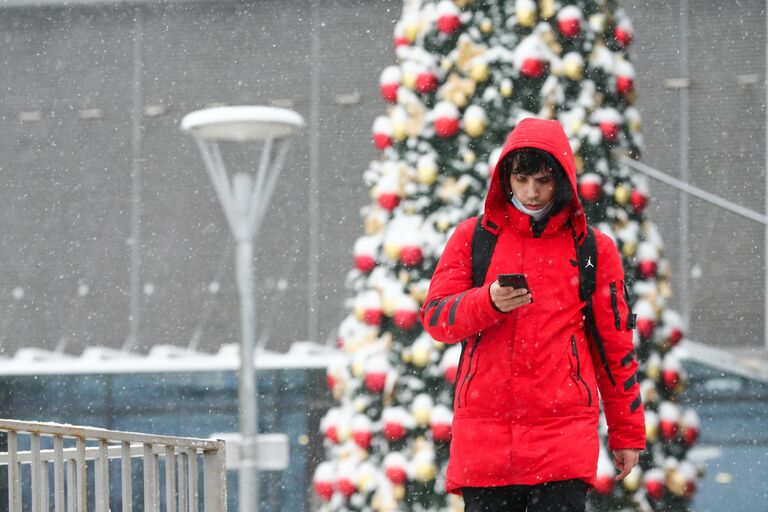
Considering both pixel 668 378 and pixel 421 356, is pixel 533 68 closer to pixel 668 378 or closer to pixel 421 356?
pixel 421 356

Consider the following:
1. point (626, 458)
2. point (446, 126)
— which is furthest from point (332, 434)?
point (626, 458)

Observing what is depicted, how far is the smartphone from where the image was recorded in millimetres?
2742

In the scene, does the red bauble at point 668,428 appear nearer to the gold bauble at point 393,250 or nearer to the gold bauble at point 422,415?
the gold bauble at point 422,415

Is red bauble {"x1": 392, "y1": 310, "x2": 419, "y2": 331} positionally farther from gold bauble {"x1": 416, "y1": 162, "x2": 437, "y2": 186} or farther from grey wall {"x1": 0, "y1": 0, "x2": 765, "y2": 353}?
grey wall {"x1": 0, "y1": 0, "x2": 765, "y2": 353}

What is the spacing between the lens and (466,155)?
5699 mm

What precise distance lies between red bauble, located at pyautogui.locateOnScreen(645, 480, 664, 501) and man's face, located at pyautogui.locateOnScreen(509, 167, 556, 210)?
300cm

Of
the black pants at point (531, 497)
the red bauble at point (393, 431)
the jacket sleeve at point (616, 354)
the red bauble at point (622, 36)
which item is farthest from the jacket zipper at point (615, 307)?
the red bauble at point (622, 36)

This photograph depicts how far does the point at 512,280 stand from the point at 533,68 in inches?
120

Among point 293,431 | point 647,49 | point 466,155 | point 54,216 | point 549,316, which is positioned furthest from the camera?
point 54,216

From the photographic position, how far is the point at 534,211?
9.95 feet

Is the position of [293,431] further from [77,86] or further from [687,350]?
[77,86]

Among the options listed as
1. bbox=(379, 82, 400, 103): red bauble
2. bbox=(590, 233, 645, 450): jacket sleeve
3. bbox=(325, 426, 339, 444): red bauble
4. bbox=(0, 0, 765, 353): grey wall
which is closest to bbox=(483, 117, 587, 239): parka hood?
bbox=(590, 233, 645, 450): jacket sleeve

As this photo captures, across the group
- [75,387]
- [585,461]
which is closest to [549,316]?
[585,461]

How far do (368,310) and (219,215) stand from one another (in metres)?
10.4
